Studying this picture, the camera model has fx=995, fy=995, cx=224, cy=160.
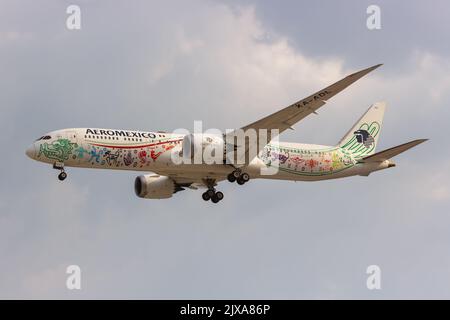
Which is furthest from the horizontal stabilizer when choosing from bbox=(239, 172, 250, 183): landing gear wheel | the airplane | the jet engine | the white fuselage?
the jet engine

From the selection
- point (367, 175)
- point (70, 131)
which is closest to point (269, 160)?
point (367, 175)

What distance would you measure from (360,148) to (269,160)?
902 centimetres

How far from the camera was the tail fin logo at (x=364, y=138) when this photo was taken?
72.8m

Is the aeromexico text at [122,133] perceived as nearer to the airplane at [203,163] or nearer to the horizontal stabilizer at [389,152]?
the airplane at [203,163]

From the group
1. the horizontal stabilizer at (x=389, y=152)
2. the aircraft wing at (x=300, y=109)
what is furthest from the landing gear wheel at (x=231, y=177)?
the horizontal stabilizer at (x=389, y=152)

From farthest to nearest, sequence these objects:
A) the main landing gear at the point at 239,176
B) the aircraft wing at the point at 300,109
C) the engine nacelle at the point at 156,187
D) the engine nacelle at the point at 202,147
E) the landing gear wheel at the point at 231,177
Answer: the engine nacelle at the point at 156,187 → the landing gear wheel at the point at 231,177 → the main landing gear at the point at 239,176 → the engine nacelle at the point at 202,147 → the aircraft wing at the point at 300,109

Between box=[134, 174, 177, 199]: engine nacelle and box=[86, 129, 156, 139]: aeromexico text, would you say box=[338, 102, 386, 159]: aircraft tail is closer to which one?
box=[134, 174, 177, 199]: engine nacelle

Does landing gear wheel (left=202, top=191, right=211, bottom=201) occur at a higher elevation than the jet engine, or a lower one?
lower

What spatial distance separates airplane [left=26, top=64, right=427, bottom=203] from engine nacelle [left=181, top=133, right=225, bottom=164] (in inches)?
3.5

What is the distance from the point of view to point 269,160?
66.2 meters

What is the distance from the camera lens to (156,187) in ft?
231

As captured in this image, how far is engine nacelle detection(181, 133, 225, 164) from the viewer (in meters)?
62.3

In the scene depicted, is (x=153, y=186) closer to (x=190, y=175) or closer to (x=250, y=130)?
(x=190, y=175)

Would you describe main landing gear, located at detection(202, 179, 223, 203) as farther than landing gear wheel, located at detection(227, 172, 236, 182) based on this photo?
Yes
